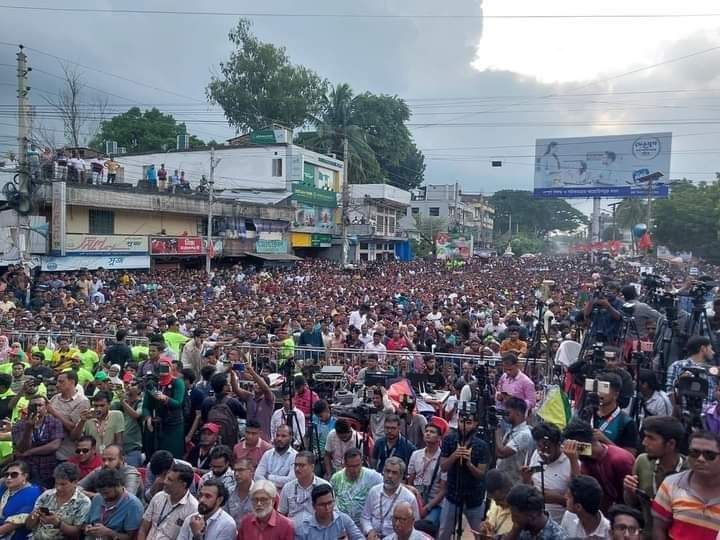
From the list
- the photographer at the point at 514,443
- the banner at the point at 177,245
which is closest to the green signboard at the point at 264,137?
the banner at the point at 177,245

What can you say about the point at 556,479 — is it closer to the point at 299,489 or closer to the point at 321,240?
the point at 299,489

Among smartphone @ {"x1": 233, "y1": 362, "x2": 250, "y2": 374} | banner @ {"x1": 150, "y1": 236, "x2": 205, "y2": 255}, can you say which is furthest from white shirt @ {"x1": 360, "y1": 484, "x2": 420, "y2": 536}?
banner @ {"x1": 150, "y1": 236, "x2": 205, "y2": 255}

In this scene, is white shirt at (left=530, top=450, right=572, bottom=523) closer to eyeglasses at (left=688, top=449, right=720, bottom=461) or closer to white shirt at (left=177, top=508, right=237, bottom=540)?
eyeglasses at (left=688, top=449, right=720, bottom=461)

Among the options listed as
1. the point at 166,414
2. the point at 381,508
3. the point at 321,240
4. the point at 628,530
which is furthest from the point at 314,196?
the point at 628,530

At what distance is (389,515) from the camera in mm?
4332

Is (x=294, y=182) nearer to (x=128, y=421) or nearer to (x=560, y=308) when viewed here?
(x=560, y=308)

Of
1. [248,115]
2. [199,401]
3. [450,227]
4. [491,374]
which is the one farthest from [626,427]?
[450,227]

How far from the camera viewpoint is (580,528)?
11.5ft

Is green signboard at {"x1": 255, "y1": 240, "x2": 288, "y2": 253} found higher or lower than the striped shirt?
higher

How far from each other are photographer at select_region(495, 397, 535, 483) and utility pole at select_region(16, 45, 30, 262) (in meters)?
17.2

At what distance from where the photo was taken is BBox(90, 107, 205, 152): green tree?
44281 mm

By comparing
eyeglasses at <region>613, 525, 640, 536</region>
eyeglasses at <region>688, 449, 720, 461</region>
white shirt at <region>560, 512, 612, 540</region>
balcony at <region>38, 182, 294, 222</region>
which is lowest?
white shirt at <region>560, 512, 612, 540</region>

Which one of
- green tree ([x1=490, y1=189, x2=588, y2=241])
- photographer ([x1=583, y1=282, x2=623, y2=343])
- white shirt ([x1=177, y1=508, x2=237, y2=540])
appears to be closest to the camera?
white shirt ([x1=177, y1=508, x2=237, y2=540])

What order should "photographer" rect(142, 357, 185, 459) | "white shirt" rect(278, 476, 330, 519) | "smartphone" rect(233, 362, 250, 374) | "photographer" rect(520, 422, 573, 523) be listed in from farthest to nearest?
1. "smartphone" rect(233, 362, 250, 374)
2. "photographer" rect(142, 357, 185, 459)
3. "white shirt" rect(278, 476, 330, 519)
4. "photographer" rect(520, 422, 573, 523)
